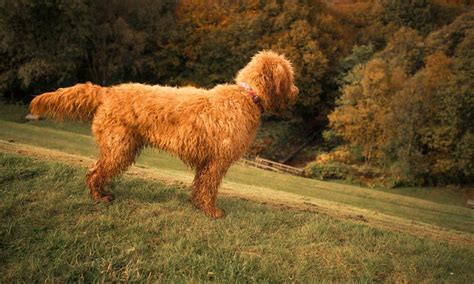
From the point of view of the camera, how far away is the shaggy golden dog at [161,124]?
535cm

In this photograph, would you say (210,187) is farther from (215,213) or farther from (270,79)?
(270,79)

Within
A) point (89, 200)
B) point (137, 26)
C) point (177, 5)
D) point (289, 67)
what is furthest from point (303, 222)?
point (177, 5)

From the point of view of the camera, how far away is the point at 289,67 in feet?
20.1

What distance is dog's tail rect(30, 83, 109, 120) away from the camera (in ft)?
17.9

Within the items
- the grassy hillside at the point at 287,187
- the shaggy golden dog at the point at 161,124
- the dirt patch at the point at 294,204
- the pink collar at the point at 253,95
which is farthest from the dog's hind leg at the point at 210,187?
the grassy hillside at the point at 287,187

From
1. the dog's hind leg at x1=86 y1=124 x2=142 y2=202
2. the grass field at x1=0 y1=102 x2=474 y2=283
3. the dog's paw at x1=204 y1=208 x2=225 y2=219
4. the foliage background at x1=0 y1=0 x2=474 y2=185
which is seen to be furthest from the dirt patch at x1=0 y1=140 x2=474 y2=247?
the foliage background at x1=0 y1=0 x2=474 y2=185

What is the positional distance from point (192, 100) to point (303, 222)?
247cm

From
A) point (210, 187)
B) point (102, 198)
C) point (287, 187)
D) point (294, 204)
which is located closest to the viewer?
point (102, 198)

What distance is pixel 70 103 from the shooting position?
5.47m

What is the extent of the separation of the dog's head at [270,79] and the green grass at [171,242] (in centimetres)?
176

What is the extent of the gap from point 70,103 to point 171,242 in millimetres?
2564

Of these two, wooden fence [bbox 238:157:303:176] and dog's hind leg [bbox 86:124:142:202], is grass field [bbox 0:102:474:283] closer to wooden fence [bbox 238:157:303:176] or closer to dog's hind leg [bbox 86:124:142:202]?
dog's hind leg [bbox 86:124:142:202]

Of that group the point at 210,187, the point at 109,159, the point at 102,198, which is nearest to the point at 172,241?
the point at 210,187

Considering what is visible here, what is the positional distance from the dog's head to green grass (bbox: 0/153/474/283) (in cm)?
176
